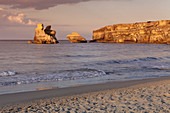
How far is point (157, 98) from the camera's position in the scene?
7.49m

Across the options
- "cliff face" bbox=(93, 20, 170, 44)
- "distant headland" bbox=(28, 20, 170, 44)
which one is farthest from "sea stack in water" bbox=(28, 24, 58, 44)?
"cliff face" bbox=(93, 20, 170, 44)

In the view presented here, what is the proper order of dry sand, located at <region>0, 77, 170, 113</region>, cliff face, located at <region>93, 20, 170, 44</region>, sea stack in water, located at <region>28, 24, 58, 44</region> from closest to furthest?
1. dry sand, located at <region>0, 77, 170, 113</region>
2. sea stack in water, located at <region>28, 24, 58, 44</region>
3. cliff face, located at <region>93, 20, 170, 44</region>

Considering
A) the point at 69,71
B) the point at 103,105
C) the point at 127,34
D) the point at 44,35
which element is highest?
the point at 127,34

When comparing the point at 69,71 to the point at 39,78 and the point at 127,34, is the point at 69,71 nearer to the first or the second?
the point at 39,78

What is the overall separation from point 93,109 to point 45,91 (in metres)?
3.89

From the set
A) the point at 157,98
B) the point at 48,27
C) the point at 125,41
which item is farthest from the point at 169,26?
the point at 157,98

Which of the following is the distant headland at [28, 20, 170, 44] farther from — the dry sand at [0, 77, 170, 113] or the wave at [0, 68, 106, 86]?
the dry sand at [0, 77, 170, 113]

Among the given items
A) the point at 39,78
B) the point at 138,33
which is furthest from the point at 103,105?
the point at 138,33

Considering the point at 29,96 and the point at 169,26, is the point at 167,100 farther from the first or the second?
the point at 169,26

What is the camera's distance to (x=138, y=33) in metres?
118

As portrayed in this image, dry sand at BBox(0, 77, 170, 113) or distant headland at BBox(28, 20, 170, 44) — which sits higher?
distant headland at BBox(28, 20, 170, 44)

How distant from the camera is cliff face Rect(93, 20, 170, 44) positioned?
10669 centimetres

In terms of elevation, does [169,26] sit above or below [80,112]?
above

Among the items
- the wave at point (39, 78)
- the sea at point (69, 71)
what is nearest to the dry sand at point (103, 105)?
the sea at point (69, 71)
